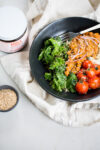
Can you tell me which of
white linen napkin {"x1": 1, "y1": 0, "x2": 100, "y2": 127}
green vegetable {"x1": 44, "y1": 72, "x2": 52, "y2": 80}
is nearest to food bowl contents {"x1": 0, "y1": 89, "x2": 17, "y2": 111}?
white linen napkin {"x1": 1, "y1": 0, "x2": 100, "y2": 127}

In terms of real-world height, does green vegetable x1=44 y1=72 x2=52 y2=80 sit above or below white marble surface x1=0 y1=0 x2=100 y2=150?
above

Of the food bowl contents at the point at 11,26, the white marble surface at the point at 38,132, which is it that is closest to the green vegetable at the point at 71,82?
the white marble surface at the point at 38,132

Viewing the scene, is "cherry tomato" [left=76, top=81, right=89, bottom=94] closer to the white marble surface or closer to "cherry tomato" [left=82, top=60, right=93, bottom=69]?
"cherry tomato" [left=82, top=60, right=93, bottom=69]

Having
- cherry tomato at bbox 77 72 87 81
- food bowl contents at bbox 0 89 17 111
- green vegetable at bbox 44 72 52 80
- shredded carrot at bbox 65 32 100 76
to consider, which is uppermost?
food bowl contents at bbox 0 89 17 111

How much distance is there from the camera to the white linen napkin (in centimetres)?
116

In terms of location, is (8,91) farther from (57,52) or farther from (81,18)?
(81,18)

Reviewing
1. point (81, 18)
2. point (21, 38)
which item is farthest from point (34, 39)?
point (81, 18)

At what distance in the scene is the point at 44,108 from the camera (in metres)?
1.16

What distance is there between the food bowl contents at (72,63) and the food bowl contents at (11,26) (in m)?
0.16

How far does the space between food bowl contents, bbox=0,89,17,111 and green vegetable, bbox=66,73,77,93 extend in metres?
0.28

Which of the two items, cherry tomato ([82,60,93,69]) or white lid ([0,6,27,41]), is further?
cherry tomato ([82,60,93,69])

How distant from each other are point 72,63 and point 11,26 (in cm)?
37

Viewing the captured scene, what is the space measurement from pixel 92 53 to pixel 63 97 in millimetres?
320

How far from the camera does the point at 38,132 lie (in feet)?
3.87
